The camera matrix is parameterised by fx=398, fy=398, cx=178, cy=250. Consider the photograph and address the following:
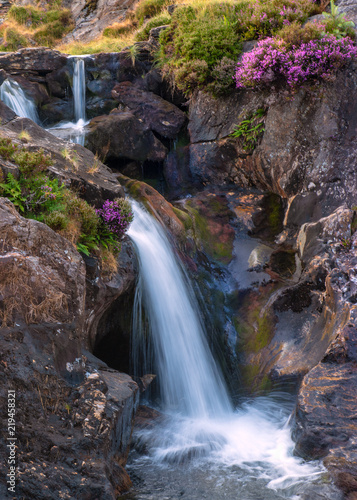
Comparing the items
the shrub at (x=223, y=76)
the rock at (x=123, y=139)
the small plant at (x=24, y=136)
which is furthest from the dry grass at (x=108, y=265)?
the shrub at (x=223, y=76)

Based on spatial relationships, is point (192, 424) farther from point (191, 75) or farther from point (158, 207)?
point (191, 75)

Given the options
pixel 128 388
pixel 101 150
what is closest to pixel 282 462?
pixel 128 388

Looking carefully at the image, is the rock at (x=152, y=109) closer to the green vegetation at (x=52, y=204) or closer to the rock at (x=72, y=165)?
the rock at (x=72, y=165)

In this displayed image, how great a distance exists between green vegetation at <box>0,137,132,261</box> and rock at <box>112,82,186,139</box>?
6.12 metres

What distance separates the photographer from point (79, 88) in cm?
1323

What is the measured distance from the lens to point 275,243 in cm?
963

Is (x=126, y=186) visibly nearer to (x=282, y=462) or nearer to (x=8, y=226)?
(x=8, y=226)

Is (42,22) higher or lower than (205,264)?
higher

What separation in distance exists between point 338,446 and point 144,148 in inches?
358

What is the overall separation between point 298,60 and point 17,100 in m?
8.06

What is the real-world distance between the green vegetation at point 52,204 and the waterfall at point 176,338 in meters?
1.11

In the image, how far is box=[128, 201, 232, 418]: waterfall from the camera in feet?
23.2

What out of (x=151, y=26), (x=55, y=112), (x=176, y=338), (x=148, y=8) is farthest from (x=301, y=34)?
(x=148, y=8)

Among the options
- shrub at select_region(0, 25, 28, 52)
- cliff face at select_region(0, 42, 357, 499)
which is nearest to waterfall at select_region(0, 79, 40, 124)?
cliff face at select_region(0, 42, 357, 499)
